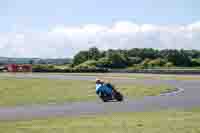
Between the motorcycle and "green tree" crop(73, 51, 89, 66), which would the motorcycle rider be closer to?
the motorcycle

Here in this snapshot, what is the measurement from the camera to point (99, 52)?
415 feet

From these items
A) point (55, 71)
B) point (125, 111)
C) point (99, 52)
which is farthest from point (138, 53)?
point (125, 111)

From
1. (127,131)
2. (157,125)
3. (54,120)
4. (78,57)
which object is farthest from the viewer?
(78,57)

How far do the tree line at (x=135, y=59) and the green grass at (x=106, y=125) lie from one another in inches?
2968

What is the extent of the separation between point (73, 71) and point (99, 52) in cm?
4937

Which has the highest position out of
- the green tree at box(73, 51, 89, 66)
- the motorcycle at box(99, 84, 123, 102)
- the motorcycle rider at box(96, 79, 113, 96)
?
the green tree at box(73, 51, 89, 66)

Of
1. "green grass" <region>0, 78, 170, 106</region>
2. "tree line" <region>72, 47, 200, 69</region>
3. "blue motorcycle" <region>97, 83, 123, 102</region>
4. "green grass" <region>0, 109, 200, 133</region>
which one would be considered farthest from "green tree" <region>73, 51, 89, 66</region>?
"green grass" <region>0, 109, 200, 133</region>

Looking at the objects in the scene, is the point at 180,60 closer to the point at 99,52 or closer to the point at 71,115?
the point at 99,52

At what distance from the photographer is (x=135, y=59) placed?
112 metres

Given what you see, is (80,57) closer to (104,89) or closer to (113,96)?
(104,89)

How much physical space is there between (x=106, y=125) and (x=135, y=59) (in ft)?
329

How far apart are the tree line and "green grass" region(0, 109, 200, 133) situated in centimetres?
7539

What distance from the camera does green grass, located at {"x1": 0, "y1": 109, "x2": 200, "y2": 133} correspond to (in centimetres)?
1121

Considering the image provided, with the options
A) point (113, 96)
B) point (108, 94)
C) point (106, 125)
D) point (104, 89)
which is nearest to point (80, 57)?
point (104, 89)
